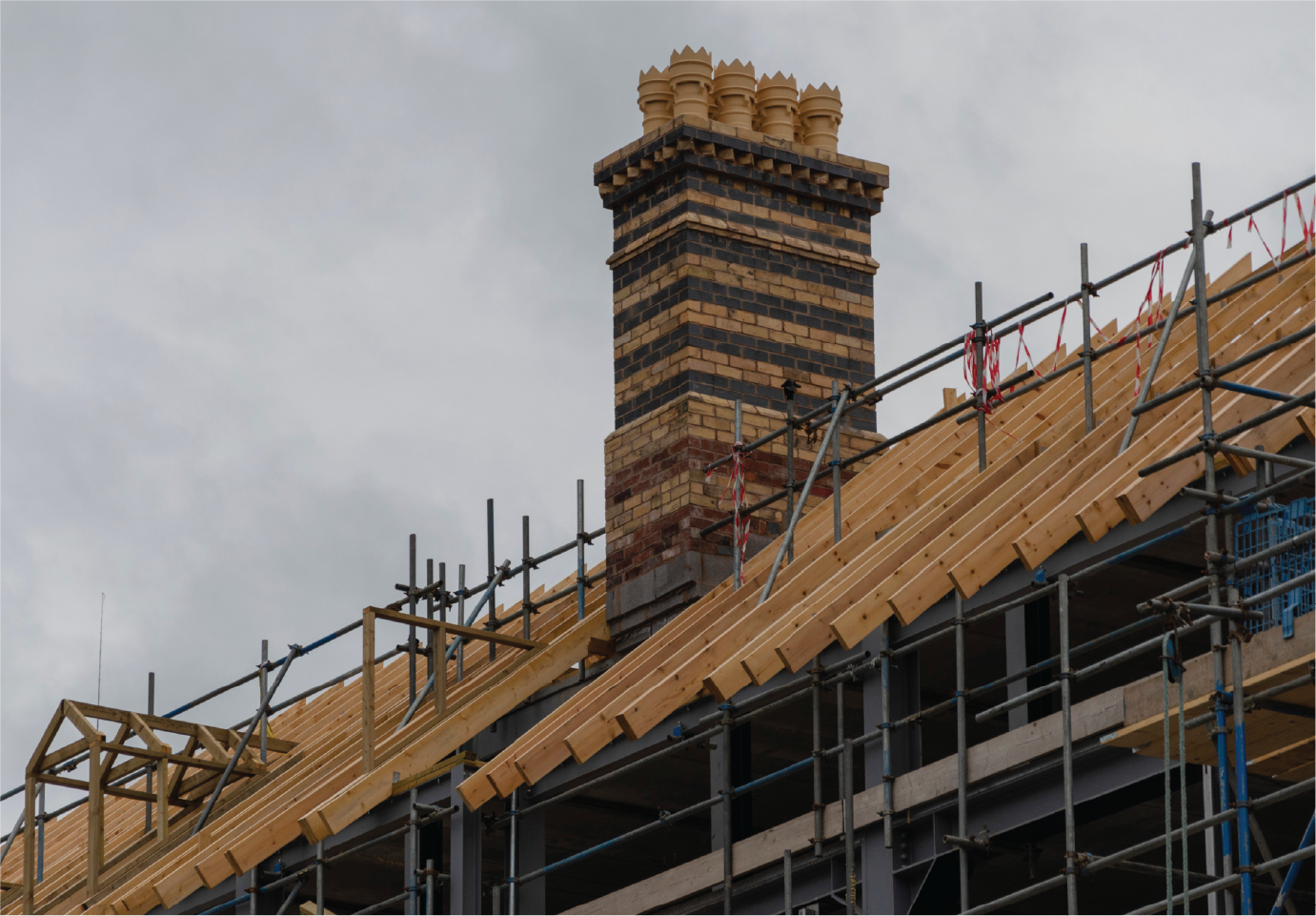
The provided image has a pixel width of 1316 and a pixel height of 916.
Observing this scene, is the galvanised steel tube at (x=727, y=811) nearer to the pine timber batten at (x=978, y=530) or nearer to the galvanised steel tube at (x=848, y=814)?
the galvanised steel tube at (x=848, y=814)

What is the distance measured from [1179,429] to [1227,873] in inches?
115

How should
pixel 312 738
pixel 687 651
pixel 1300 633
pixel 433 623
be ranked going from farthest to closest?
1. pixel 312 738
2. pixel 433 623
3. pixel 687 651
4. pixel 1300 633

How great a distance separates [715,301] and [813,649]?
548 cm

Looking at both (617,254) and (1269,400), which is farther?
(617,254)

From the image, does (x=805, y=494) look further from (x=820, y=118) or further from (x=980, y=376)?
(x=820, y=118)

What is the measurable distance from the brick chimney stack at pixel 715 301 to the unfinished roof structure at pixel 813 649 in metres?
0.03

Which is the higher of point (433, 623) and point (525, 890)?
point (433, 623)

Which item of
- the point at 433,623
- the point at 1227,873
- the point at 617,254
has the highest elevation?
the point at 617,254

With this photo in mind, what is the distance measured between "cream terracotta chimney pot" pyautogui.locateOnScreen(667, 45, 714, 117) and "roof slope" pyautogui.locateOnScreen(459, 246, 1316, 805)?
3.61 meters

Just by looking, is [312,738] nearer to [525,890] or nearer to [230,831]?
[230,831]

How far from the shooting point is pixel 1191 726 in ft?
43.4

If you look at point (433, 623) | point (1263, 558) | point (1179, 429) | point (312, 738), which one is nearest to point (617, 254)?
point (433, 623)

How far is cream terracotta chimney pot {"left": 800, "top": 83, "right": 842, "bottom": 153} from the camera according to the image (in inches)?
859

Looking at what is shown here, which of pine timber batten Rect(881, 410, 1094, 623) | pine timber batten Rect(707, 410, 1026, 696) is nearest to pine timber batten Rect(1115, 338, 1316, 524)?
pine timber batten Rect(881, 410, 1094, 623)
